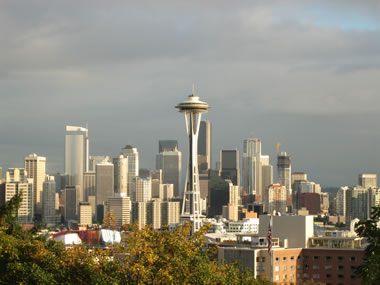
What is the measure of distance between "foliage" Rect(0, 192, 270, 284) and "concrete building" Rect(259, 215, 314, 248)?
61337 mm

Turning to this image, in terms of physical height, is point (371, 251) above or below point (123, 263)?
above

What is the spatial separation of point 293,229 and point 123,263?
6471 cm

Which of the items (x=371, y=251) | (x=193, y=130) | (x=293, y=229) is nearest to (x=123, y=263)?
(x=371, y=251)

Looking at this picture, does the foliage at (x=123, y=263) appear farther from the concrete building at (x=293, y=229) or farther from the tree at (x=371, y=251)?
Result: the concrete building at (x=293, y=229)

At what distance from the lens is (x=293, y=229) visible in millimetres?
95250

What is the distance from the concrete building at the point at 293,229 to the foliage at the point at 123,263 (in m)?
61.3

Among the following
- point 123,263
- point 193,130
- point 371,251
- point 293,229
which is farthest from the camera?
point 193,130

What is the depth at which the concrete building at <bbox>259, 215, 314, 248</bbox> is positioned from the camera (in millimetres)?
94312

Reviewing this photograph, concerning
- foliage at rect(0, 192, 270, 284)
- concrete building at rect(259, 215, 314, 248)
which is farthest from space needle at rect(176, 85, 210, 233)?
foliage at rect(0, 192, 270, 284)

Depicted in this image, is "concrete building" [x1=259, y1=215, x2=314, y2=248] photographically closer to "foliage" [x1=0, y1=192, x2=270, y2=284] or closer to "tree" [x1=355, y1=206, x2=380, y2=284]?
"foliage" [x1=0, y1=192, x2=270, y2=284]

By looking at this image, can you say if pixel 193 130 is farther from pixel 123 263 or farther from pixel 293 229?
pixel 123 263

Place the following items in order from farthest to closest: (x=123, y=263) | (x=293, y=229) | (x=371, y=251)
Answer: (x=293, y=229)
(x=123, y=263)
(x=371, y=251)

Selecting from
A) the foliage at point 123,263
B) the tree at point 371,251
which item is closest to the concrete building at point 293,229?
the foliage at point 123,263

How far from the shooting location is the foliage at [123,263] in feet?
101
